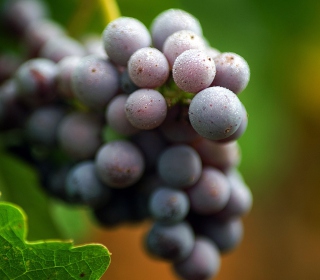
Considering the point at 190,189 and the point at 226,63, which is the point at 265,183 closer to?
the point at 190,189

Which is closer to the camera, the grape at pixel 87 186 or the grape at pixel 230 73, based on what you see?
the grape at pixel 230 73

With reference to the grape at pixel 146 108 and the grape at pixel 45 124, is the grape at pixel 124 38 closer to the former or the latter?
the grape at pixel 146 108

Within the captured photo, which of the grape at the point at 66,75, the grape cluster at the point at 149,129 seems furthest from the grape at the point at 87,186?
the grape at the point at 66,75

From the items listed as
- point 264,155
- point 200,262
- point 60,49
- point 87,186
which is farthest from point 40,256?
point 264,155

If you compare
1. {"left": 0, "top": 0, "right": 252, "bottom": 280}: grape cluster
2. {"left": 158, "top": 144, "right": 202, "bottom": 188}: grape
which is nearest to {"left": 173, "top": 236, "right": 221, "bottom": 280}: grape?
{"left": 0, "top": 0, "right": 252, "bottom": 280}: grape cluster

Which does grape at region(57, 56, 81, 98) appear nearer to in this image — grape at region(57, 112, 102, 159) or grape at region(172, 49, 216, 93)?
grape at region(57, 112, 102, 159)

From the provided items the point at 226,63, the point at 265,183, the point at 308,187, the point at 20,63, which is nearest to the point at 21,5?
the point at 20,63
